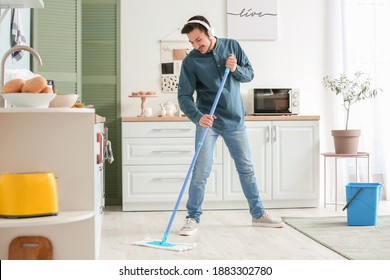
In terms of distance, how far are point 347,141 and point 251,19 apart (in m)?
1.36

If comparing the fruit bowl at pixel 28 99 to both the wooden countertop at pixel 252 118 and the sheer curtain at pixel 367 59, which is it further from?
the sheer curtain at pixel 367 59

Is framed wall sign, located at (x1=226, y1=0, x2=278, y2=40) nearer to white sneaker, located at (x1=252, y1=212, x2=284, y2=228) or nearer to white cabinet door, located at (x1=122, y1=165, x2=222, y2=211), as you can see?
white cabinet door, located at (x1=122, y1=165, x2=222, y2=211)

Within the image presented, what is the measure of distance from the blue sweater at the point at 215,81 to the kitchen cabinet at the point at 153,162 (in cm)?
112

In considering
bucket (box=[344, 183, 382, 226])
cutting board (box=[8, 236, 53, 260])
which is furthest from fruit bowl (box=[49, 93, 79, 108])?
bucket (box=[344, 183, 382, 226])

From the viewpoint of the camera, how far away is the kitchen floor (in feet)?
11.5

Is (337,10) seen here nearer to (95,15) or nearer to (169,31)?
(169,31)

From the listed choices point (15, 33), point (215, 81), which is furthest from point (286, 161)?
point (15, 33)

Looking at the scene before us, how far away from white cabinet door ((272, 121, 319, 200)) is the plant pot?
192 mm

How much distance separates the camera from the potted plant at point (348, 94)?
5398 mm

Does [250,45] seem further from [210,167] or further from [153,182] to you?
[210,167]

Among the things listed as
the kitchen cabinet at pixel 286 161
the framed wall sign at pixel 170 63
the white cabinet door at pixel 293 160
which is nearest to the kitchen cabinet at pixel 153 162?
the kitchen cabinet at pixel 286 161

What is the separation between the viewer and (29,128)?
9.00ft

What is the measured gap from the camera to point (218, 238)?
13.3 ft
